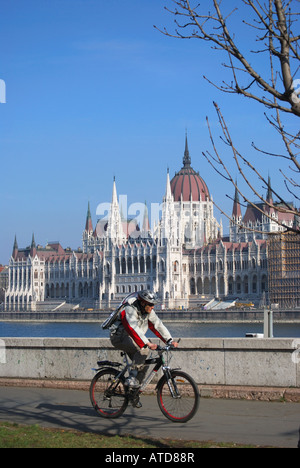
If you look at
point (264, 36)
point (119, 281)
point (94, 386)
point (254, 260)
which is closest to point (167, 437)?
point (94, 386)

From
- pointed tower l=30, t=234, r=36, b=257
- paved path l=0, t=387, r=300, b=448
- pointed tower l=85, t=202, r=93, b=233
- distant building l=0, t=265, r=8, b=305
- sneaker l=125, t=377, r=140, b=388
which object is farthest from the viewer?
distant building l=0, t=265, r=8, b=305

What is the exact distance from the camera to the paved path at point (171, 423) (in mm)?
7789

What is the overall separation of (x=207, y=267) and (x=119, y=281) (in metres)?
14.7

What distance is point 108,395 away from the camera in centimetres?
893

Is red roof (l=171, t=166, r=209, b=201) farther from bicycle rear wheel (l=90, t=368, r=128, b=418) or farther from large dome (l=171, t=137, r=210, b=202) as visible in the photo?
bicycle rear wheel (l=90, t=368, r=128, b=418)

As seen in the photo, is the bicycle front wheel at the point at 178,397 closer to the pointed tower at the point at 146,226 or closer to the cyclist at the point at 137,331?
the cyclist at the point at 137,331

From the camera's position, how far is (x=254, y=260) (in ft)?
367

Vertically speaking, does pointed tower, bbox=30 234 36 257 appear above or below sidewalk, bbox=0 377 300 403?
above

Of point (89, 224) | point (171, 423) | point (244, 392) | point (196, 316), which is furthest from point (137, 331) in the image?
point (89, 224)

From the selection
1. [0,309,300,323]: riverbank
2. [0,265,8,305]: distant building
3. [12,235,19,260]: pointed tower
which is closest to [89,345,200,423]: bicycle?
[0,309,300,323]: riverbank

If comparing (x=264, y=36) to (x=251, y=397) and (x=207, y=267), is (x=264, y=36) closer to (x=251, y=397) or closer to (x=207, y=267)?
(x=251, y=397)

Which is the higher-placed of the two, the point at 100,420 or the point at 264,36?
the point at 264,36

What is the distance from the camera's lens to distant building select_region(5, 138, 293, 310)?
4483 inches

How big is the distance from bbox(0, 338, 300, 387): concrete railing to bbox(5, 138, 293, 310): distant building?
90.2 m
